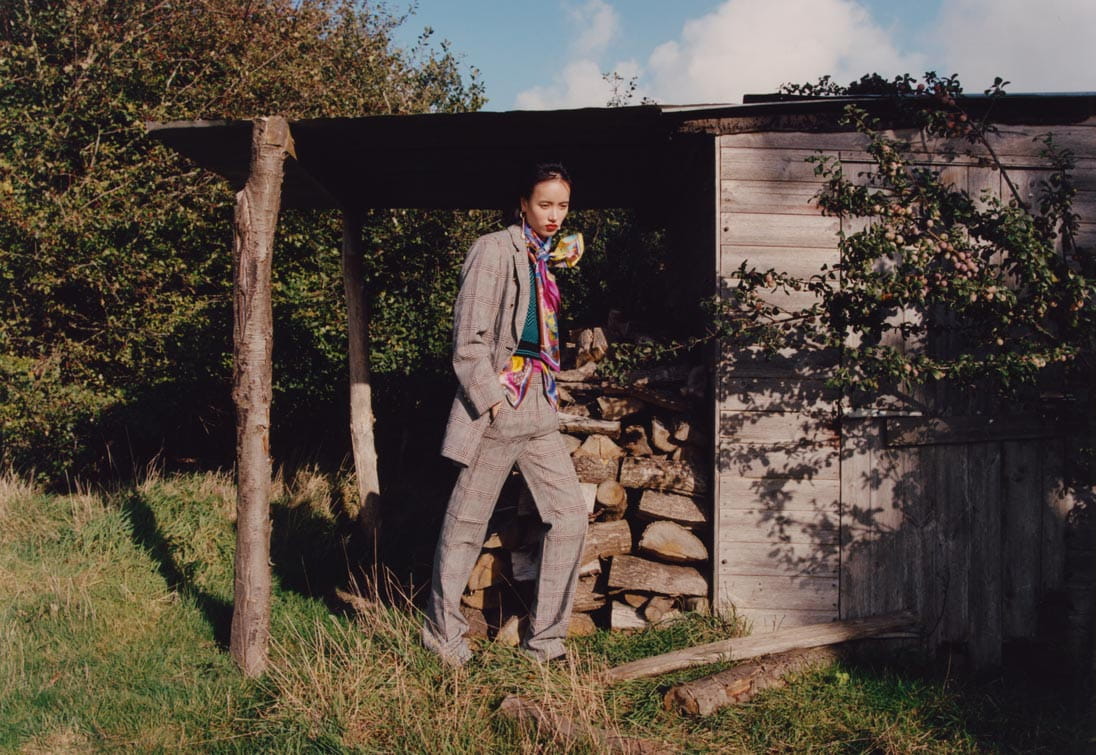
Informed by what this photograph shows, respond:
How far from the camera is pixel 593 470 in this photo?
482cm

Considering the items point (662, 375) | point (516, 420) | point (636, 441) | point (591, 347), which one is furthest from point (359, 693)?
point (591, 347)

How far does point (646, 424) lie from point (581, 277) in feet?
16.8

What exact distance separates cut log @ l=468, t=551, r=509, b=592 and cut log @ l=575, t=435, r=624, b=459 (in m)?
0.81

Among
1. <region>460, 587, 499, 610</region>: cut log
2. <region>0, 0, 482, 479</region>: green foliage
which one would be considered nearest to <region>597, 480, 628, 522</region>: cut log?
<region>460, 587, 499, 610</region>: cut log

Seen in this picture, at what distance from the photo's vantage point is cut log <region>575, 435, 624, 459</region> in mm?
4961

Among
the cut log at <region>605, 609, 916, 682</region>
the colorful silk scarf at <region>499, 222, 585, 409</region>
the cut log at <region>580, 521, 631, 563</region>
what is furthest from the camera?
the cut log at <region>580, 521, 631, 563</region>

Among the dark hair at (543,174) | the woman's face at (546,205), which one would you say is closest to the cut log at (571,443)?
the woman's face at (546,205)

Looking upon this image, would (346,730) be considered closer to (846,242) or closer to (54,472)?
(846,242)

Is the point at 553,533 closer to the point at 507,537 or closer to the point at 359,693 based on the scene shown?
the point at 507,537

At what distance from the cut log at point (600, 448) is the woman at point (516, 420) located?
779 millimetres

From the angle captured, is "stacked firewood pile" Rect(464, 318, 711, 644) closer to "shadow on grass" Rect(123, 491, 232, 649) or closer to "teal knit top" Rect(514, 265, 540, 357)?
"teal knit top" Rect(514, 265, 540, 357)

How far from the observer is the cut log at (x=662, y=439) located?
5.01m

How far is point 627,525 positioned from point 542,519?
92cm

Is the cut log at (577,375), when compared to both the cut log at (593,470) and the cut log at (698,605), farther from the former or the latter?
the cut log at (698,605)
